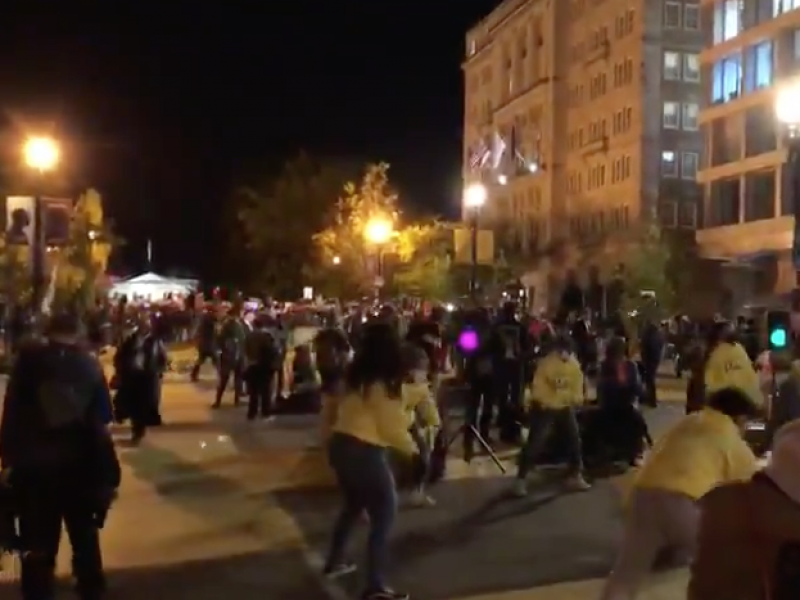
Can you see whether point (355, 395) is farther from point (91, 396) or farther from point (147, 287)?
point (147, 287)

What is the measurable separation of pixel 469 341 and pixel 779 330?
396 centimetres

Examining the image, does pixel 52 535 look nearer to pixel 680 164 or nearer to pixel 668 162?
pixel 668 162

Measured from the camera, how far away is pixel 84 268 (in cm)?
6125

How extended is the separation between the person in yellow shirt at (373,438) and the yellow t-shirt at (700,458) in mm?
2323

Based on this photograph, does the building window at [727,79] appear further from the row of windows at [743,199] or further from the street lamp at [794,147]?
the street lamp at [794,147]

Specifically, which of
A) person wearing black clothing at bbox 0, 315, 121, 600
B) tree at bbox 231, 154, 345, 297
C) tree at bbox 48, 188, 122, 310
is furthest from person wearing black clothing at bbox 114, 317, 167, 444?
tree at bbox 231, 154, 345, 297

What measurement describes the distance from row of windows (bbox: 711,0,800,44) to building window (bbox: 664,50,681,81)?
9.57 m

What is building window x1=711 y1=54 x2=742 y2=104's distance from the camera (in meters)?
61.8

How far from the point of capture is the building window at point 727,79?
61781 mm

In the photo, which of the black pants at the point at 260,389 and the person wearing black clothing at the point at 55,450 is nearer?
the person wearing black clothing at the point at 55,450

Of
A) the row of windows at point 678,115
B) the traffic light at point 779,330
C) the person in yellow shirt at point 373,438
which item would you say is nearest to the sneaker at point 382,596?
the person in yellow shirt at point 373,438

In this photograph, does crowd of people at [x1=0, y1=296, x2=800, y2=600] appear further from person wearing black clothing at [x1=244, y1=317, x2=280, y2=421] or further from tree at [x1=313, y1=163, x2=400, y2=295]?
tree at [x1=313, y1=163, x2=400, y2=295]

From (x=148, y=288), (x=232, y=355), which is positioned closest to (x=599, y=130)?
(x=148, y=288)

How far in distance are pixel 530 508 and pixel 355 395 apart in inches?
175
